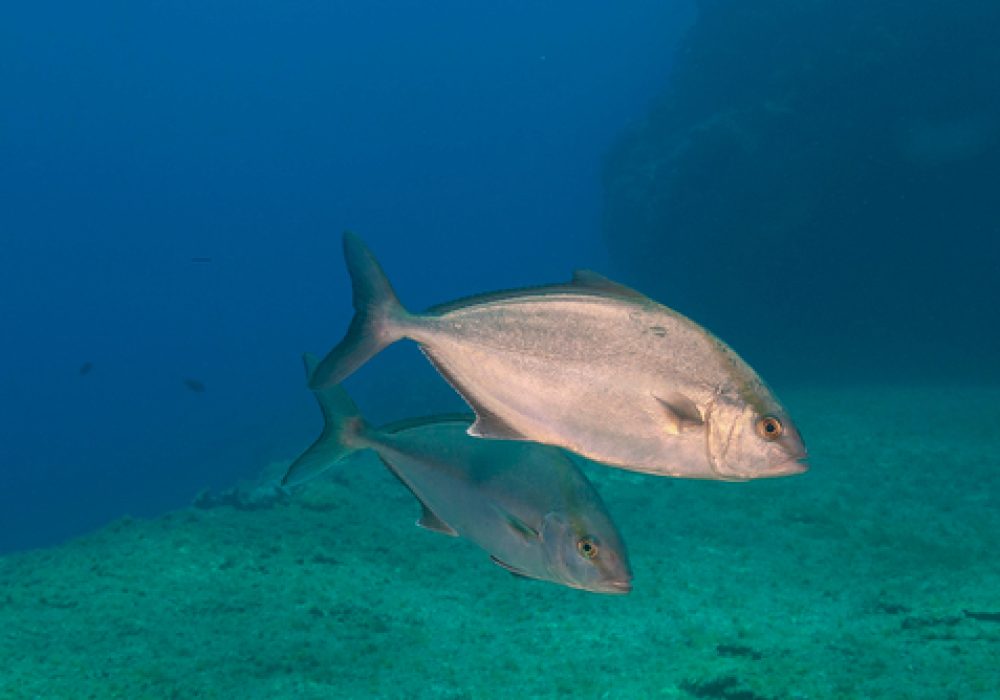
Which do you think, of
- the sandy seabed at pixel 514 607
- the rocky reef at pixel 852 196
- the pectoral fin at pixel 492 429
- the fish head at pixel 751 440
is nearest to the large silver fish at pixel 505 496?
the pectoral fin at pixel 492 429

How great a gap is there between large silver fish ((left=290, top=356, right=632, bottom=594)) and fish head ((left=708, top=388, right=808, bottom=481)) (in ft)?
2.04

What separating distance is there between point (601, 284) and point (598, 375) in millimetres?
285

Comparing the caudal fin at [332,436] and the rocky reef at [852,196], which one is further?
the rocky reef at [852,196]

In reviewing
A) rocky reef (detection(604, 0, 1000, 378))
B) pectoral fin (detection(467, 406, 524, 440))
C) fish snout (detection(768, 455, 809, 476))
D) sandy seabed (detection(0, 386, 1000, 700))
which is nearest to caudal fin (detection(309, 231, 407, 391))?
pectoral fin (detection(467, 406, 524, 440))

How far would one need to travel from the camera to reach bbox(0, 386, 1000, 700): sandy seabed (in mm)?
3855

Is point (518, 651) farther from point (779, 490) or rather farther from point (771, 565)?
point (779, 490)

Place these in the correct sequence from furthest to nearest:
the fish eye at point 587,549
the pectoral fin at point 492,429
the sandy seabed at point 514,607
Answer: the sandy seabed at point 514,607 < the fish eye at point 587,549 < the pectoral fin at point 492,429

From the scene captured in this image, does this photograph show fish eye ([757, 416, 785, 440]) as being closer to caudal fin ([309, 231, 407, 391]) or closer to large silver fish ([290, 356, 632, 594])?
large silver fish ([290, 356, 632, 594])

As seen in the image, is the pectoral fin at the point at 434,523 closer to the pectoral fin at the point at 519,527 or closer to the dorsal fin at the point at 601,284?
the pectoral fin at the point at 519,527

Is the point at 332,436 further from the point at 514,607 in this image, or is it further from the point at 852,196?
the point at 852,196

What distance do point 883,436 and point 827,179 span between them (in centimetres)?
939

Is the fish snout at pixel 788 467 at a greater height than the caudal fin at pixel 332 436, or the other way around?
the fish snout at pixel 788 467

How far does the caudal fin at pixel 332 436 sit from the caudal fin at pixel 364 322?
1.72 ft

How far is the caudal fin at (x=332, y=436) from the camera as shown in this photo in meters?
2.28
